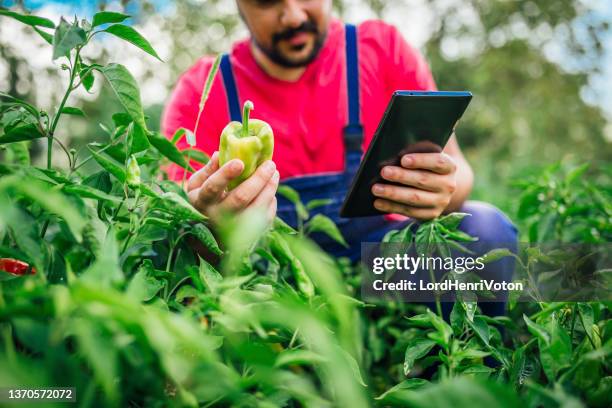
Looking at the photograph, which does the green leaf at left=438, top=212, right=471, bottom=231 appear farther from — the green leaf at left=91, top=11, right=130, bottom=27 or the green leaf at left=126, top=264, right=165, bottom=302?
the green leaf at left=91, top=11, right=130, bottom=27

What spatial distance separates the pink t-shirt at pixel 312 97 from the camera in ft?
5.63

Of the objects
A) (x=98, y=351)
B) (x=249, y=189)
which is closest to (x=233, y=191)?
(x=249, y=189)

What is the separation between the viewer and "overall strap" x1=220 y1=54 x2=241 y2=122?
164 centimetres

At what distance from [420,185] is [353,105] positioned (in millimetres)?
666

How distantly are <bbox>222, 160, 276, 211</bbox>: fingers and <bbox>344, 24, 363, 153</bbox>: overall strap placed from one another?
0.80m

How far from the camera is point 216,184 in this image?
33.8 inches

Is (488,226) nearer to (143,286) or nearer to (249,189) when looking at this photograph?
(249,189)

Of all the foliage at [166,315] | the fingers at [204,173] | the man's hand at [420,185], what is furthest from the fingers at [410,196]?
the fingers at [204,173]

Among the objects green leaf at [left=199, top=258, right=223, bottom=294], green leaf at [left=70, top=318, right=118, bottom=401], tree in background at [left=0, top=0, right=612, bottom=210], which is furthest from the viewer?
tree in background at [left=0, top=0, right=612, bottom=210]

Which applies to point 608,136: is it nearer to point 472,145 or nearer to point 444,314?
point 472,145

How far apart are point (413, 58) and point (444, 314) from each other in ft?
3.22

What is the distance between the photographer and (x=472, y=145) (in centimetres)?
827

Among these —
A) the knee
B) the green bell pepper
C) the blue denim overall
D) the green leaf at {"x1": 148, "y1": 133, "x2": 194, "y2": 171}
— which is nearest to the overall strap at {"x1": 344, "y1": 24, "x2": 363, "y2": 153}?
the blue denim overall

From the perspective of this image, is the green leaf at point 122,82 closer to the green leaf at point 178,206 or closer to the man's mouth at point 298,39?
the green leaf at point 178,206
